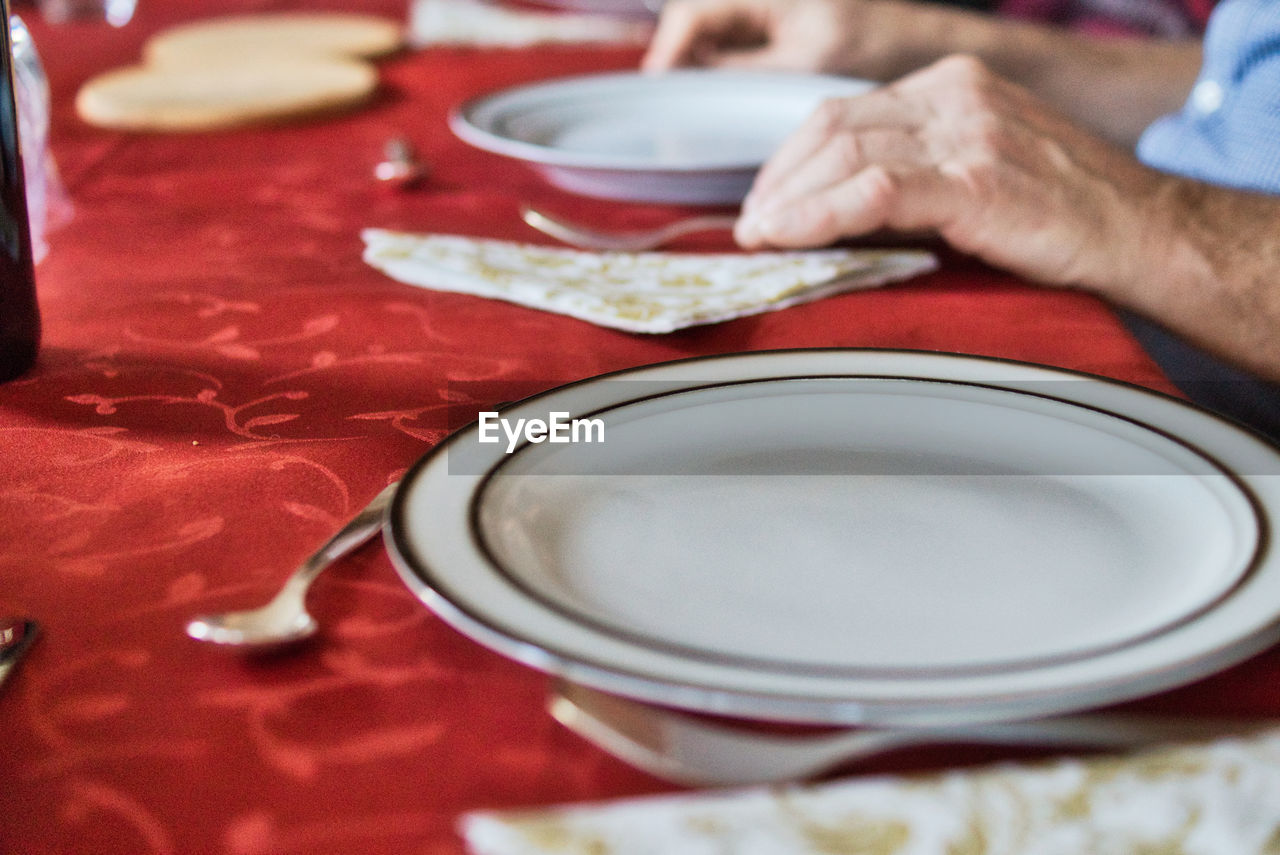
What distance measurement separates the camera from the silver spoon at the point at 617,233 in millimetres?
679

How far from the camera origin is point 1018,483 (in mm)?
372

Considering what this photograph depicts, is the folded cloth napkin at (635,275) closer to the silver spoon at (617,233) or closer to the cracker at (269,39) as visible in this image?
the silver spoon at (617,233)

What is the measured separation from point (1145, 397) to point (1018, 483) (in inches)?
2.8

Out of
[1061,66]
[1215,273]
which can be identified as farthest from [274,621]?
[1061,66]

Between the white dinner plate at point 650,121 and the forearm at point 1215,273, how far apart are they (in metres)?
0.26

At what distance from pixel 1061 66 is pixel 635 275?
792 mm

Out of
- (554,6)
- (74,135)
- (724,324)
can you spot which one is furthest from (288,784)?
(554,6)

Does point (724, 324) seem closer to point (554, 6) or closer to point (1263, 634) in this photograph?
point (1263, 634)

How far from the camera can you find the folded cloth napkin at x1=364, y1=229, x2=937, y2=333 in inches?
21.9

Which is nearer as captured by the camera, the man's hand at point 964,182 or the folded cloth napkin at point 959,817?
the folded cloth napkin at point 959,817

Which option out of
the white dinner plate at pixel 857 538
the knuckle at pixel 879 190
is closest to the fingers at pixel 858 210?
the knuckle at pixel 879 190

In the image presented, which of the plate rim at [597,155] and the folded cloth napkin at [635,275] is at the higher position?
the plate rim at [597,155]

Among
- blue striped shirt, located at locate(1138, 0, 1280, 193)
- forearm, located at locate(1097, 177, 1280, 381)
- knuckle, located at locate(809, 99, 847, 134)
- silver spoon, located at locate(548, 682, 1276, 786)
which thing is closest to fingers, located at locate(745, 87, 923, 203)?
knuckle, located at locate(809, 99, 847, 134)

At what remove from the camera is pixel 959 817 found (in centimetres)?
24
